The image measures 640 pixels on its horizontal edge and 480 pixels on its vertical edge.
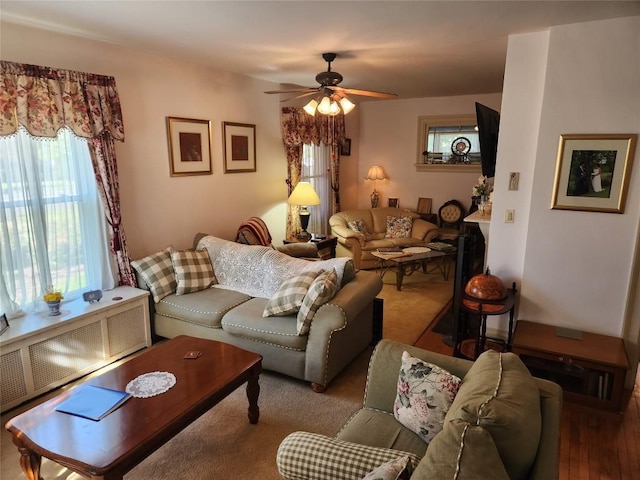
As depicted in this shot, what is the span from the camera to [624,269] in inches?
113

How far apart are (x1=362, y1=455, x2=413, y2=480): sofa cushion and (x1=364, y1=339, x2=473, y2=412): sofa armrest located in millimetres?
630

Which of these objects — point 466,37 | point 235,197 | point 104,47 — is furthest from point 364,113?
point 104,47

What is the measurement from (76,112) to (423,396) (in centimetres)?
299

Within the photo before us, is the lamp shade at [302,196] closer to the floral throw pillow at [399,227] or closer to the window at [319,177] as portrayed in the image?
the window at [319,177]

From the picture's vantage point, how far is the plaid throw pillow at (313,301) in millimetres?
2771

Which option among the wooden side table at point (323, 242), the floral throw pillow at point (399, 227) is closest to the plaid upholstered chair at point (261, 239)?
the wooden side table at point (323, 242)

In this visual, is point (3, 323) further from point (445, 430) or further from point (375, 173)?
point (375, 173)

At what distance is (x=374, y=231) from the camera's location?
6.21m

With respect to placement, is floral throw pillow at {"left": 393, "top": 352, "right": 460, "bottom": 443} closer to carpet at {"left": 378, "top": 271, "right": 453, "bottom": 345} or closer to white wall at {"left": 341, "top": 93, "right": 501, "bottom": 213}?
carpet at {"left": 378, "top": 271, "right": 453, "bottom": 345}

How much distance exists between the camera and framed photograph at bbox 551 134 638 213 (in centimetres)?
275

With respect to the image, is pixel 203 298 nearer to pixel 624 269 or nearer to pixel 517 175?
pixel 517 175

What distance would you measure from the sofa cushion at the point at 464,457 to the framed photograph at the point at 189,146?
346 centimetres

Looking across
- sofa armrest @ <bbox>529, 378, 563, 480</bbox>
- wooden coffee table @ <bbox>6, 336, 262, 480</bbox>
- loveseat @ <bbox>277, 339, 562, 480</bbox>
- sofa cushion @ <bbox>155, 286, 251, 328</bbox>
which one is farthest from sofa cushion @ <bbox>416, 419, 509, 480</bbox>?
sofa cushion @ <bbox>155, 286, 251, 328</bbox>

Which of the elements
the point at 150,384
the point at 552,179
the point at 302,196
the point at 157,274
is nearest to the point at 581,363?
the point at 552,179
